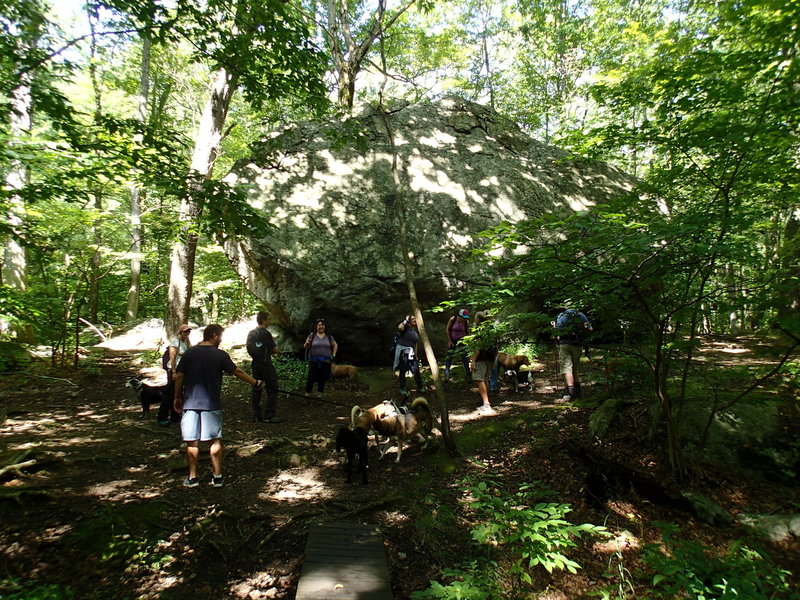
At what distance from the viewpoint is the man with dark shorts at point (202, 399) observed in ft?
14.3

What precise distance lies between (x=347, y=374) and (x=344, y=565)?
601 cm

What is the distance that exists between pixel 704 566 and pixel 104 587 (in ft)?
14.8

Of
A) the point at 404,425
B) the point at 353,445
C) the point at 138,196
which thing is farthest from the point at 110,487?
the point at 138,196

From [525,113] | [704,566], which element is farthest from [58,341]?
[525,113]

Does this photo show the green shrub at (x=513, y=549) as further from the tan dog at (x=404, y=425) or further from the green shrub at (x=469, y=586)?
the tan dog at (x=404, y=425)

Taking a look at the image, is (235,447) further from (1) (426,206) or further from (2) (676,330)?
(1) (426,206)

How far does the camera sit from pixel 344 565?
10.3 ft

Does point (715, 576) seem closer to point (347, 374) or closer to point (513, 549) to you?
point (513, 549)

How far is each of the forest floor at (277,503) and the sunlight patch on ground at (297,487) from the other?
0.02 meters

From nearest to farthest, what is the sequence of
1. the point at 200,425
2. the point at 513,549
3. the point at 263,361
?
the point at 513,549
the point at 200,425
the point at 263,361

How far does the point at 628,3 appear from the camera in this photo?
18859mm

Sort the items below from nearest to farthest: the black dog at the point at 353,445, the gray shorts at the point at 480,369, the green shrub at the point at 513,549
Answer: the green shrub at the point at 513,549 → the black dog at the point at 353,445 → the gray shorts at the point at 480,369

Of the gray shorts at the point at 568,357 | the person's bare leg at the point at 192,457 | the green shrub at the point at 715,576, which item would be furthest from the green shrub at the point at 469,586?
the gray shorts at the point at 568,357

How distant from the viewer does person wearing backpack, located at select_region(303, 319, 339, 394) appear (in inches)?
313
